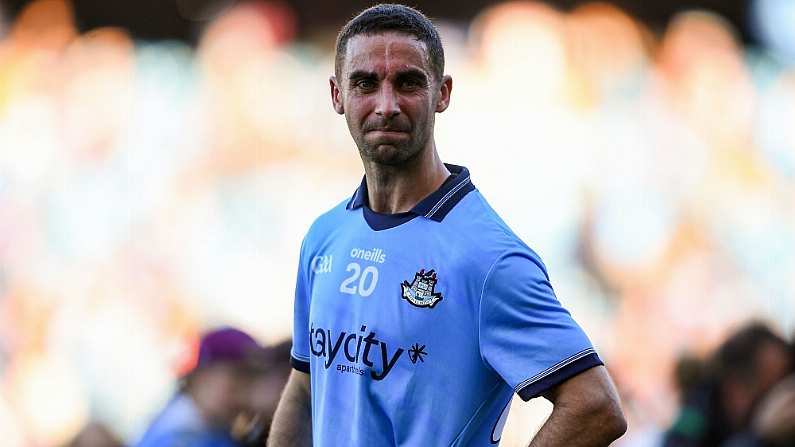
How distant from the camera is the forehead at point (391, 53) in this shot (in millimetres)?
2887

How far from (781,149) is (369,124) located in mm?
6920

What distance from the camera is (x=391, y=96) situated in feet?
9.41

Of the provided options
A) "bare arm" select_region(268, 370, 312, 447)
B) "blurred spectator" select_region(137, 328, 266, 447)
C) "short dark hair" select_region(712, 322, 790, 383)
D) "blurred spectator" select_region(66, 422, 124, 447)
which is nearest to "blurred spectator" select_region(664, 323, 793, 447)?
"short dark hair" select_region(712, 322, 790, 383)

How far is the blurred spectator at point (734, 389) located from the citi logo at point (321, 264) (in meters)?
3.38

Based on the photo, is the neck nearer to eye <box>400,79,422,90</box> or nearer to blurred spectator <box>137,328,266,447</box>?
eye <box>400,79,422,90</box>

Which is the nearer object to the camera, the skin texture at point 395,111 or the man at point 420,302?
the man at point 420,302

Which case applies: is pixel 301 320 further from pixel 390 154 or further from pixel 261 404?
pixel 261 404

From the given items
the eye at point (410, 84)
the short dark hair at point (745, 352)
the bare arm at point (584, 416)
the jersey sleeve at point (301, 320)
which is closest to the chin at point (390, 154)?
the eye at point (410, 84)

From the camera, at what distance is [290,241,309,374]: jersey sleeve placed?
10.6ft

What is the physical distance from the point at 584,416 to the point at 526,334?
0.19 m

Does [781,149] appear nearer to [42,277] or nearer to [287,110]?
[287,110]

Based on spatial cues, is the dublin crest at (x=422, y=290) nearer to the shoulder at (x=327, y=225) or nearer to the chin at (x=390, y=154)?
the chin at (x=390, y=154)

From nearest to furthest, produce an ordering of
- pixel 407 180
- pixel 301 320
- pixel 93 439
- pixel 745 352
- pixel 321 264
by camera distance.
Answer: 1. pixel 407 180
2. pixel 321 264
3. pixel 301 320
4. pixel 745 352
5. pixel 93 439

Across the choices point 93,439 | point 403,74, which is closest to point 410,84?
point 403,74
